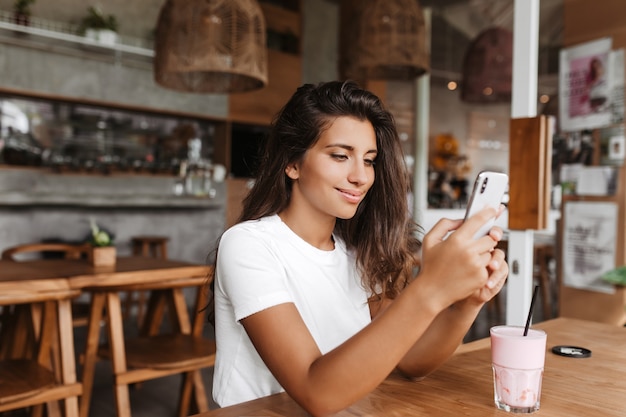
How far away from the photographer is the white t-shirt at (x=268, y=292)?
1016mm

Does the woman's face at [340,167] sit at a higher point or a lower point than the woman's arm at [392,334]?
higher

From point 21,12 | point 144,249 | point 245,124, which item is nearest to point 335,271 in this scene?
point 144,249

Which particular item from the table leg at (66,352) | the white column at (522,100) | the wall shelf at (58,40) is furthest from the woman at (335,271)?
the wall shelf at (58,40)

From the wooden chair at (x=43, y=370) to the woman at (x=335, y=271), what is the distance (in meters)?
1.18

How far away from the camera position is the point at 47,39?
530 centimetres

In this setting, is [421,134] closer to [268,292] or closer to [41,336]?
[41,336]

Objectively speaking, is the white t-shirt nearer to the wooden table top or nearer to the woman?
the woman

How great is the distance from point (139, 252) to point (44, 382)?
3492 mm

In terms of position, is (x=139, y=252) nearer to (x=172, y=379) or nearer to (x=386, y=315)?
(x=172, y=379)

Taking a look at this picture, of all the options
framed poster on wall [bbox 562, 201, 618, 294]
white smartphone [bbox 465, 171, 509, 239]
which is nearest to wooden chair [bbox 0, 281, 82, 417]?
white smartphone [bbox 465, 171, 509, 239]

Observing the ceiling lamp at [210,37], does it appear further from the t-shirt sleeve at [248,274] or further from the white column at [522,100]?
the t-shirt sleeve at [248,274]

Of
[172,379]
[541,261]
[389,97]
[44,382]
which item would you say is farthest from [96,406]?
[389,97]

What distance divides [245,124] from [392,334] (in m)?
6.15

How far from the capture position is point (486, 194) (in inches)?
30.8
